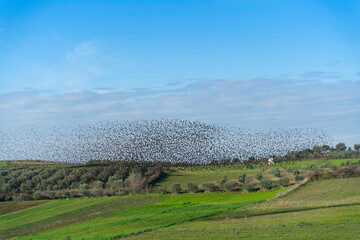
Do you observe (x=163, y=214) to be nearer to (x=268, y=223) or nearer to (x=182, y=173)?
(x=268, y=223)

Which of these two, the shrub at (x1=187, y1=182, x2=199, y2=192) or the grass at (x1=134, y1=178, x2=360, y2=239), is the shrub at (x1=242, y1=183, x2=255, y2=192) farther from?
the grass at (x1=134, y1=178, x2=360, y2=239)

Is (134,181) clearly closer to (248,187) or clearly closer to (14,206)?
(14,206)

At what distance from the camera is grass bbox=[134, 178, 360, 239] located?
27.7 meters

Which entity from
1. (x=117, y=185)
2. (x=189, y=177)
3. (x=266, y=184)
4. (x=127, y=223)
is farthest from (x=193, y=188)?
(x=127, y=223)

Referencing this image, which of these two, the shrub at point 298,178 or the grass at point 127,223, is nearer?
the grass at point 127,223

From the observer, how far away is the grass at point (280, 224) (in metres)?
27.7

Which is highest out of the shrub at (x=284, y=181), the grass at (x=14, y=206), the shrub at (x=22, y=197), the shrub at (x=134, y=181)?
the shrub at (x=134, y=181)

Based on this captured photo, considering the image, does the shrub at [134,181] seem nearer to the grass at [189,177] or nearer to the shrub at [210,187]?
the grass at [189,177]

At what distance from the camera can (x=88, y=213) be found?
185ft

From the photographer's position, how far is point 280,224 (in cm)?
3122

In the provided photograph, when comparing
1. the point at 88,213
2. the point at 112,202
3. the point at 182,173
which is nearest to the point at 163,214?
the point at 88,213

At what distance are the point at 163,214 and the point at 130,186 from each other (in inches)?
1399

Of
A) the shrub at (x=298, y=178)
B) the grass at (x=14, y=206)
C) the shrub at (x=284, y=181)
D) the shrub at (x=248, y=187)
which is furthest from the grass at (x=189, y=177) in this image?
the grass at (x=14, y=206)

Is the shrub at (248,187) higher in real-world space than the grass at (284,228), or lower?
lower
